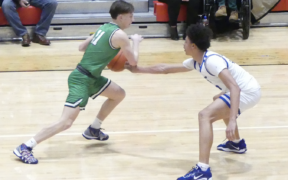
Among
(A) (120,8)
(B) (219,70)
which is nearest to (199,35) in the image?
(B) (219,70)

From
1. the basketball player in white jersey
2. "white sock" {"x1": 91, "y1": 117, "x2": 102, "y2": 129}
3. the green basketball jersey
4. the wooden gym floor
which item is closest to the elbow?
the basketball player in white jersey

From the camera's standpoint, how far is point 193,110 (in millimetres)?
5062

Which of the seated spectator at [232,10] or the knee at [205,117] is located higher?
the knee at [205,117]

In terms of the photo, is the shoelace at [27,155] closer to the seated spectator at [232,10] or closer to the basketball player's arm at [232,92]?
the basketball player's arm at [232,92]

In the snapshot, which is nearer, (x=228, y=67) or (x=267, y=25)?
(x=228, y=67)

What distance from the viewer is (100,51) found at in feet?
12.5

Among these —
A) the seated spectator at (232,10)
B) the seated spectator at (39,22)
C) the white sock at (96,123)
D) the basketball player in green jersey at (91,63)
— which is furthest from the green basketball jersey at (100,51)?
the seated spectator at (232,10)

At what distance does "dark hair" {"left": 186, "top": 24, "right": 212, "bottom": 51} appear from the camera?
3.43 metres

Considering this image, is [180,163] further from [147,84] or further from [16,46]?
[16,46]

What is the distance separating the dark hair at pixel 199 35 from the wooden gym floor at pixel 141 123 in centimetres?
106

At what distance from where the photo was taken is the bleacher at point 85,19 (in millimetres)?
7977

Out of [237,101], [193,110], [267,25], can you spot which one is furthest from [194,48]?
[267,25]

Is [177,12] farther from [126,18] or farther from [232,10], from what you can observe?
[126,18]

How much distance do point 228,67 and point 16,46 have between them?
16.5 feet
